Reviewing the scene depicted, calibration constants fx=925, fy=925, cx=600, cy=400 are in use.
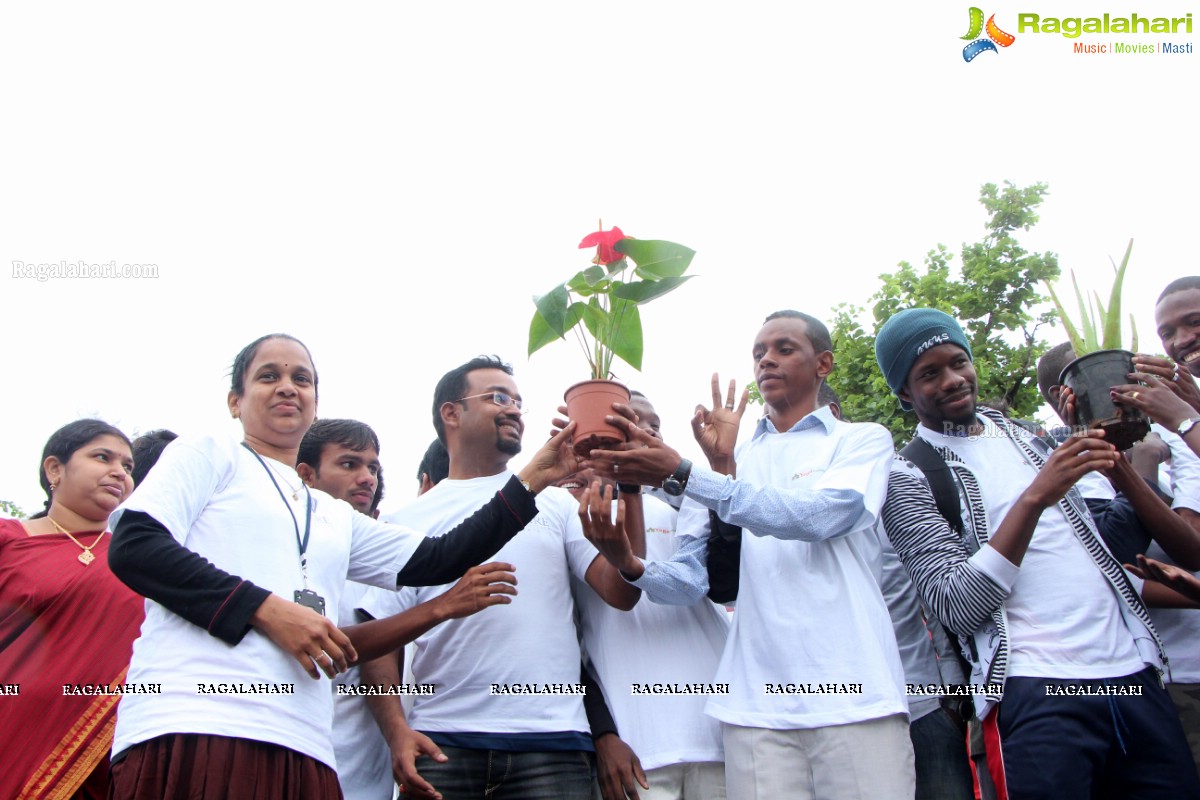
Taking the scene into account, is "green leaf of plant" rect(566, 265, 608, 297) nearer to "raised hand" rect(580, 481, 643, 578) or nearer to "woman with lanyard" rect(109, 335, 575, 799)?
"raised hand" rect(580, 481, 643, 578)

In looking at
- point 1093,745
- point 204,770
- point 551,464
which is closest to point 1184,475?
point 1093,745

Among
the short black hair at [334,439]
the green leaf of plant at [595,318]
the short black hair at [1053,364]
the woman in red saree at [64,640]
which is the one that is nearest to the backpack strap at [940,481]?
the short black hair at [1053,364]

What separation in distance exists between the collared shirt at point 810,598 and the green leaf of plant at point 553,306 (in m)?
0.79

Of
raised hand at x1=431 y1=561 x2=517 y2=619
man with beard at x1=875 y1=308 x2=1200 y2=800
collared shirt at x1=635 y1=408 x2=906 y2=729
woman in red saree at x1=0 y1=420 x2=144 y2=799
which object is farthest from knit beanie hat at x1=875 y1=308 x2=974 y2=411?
woman in red saree at x1=0 y1=420 x2=144 y2=799

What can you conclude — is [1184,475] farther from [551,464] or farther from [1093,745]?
[551,464]

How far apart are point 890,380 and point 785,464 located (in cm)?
68

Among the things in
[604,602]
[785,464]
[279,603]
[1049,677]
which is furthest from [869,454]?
[279,603]

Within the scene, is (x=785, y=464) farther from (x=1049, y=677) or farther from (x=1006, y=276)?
(x=1006, y=276)

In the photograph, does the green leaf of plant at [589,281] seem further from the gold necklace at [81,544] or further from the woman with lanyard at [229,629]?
the gold necklace at [81,544]

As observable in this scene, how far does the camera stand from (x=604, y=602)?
4031 millimetres

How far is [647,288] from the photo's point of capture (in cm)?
368

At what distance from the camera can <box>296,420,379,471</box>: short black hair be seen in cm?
496

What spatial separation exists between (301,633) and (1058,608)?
2.62m

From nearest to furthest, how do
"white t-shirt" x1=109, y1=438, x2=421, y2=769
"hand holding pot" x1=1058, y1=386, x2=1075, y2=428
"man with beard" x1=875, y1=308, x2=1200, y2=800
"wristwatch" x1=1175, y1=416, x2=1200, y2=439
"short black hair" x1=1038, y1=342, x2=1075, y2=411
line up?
"white t-shirt" x1=109, y1=438, x2=421, y2=769
"man with beard" x1=875, y1=308, x2=1200, y2=800
"wristwatch" x1=1175, y1=416, x2=1200, y2=439
"hand holding pot" x1=1058, y1=386, x2=1075, y2=428
"short black hair" x1=1038, y1=342, x2=1075, y2=411
